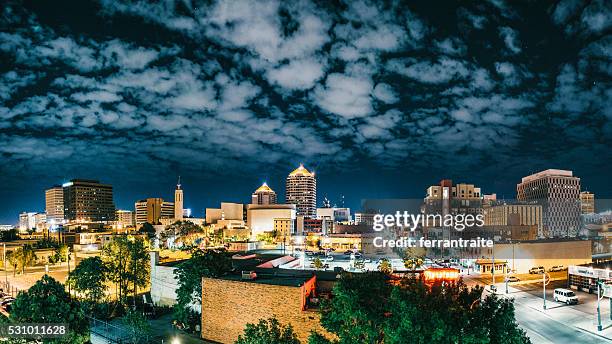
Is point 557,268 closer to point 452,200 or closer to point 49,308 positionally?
point 452,200

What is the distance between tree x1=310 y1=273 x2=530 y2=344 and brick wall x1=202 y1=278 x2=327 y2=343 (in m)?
6.20

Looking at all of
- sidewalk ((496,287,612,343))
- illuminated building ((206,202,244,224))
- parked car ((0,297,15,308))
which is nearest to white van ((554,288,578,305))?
sidewalk ((496,287,612,343))

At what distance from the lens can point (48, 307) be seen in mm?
24891

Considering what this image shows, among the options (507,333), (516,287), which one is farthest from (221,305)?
(516,287)

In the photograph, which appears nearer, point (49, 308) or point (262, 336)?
point (262, 336)

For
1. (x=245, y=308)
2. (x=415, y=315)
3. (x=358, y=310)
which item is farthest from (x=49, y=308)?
(x=415, y=315)

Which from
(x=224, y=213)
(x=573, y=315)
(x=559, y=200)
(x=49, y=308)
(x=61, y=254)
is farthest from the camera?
(x=224, y=213)

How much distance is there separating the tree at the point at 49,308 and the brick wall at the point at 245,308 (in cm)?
867

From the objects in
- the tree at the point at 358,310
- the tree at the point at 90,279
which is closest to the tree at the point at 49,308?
the tree at the point at 358,310

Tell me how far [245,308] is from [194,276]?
739 cm

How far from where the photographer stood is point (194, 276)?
3512 centimetres

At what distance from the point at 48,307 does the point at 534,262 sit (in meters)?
64.6

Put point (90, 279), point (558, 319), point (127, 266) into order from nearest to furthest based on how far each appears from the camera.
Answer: point (558, 319), point (90, 279), point (127, 266)

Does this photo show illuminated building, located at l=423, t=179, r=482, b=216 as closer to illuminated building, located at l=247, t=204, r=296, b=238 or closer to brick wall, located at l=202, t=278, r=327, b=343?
illuminated building, located at l=247, t=204, r=296, b=238
